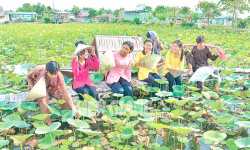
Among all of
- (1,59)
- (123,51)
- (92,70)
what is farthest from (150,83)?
(1,59)

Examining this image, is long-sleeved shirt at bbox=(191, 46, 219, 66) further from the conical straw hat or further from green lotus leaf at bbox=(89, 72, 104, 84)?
the conical straw hat

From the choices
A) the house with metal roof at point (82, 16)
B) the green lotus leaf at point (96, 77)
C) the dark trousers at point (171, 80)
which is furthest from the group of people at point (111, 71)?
the house with metal roof at point (82, 16)

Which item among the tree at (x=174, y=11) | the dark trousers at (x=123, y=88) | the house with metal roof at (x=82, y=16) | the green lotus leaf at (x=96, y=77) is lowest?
the dark trousers at (x=123, y=88)

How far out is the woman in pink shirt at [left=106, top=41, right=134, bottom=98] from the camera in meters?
2.78

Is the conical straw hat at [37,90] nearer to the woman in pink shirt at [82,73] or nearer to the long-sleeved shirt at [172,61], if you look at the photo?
the woman in pink shirt at [82,73]

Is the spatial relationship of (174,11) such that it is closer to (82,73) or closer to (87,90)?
(82,73)

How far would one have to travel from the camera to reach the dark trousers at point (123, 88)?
108 inches

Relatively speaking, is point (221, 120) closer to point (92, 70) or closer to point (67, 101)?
point (67, 101)

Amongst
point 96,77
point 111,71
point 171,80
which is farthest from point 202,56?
point 96,77

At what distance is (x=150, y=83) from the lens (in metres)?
3.07

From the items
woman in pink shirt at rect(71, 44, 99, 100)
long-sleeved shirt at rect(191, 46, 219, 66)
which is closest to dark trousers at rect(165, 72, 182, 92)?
long-sleeved shirt at rect(191, 46, 219, 66)

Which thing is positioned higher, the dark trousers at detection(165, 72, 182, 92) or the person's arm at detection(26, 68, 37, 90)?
the person's arm at detection(26, 68, 37, 90)

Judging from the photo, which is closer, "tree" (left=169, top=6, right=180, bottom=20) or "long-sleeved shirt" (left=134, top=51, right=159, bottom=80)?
"long-sleeved shirt" (left=134, top=51, right=159, bottom=80)

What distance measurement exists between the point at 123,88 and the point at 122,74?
9.2 inches
